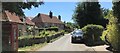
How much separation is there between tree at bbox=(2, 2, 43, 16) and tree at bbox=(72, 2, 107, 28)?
Result: 1288 inches

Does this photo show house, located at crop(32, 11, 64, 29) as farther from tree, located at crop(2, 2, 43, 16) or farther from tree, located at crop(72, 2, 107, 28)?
tree, located at crop(2, 2, 43, 16)

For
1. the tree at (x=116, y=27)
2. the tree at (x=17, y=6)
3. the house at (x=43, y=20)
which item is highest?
the tree at (x=17, y=6)

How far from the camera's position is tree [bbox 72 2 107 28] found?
5492 cm

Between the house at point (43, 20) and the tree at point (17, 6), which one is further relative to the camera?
the house at point (43, 20)

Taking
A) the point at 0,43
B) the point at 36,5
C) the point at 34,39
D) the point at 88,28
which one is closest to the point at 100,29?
the point at 88,28

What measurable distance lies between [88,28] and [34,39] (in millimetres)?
7417

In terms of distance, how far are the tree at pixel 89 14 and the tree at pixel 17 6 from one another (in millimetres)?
32711

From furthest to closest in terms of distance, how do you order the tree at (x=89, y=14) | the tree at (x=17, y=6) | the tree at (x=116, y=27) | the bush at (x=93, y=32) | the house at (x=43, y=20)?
the house at (x=43, y=20) < the tree at (x=89, y=14) < the bush at (x=93, y=32) < the tree at (x=116, y=27) < the tree at (x=17, y=6)

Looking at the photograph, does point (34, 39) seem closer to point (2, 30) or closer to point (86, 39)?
point (86, 39)

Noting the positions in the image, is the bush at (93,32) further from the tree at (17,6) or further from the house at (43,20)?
the house at (43,20)

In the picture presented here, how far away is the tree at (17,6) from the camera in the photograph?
1975 centimetres

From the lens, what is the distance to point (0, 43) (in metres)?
20.9

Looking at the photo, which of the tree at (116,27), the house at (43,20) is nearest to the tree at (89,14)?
the tree at (116,27)

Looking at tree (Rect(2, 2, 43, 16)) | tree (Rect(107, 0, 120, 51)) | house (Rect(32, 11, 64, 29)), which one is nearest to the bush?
tree (Rect(107, 0, 120, 51))
